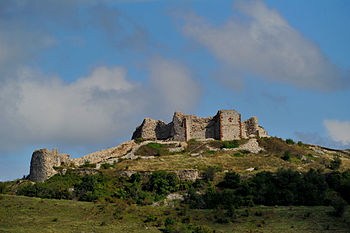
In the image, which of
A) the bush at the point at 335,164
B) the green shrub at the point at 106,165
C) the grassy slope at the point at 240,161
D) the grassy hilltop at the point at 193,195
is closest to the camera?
the grassy hilltop at the point at 193,195

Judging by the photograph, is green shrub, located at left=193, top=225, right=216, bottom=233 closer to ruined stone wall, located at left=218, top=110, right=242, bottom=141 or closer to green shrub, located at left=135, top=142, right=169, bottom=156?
green shrub, located at left=135, top=142, right=169, bottom=156

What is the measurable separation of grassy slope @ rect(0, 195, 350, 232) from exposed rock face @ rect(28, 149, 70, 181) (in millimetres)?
7450

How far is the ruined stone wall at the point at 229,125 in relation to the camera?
6525 cm

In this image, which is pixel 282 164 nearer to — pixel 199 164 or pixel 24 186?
pixel 199 164

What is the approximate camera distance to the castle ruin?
215 ft

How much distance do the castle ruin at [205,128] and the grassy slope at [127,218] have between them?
2265 cm

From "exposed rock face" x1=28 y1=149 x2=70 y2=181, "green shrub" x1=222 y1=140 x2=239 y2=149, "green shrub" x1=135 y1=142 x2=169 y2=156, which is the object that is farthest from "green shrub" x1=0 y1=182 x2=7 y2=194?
"green shrub" x1=222 y1=140 x2=239 y2=149

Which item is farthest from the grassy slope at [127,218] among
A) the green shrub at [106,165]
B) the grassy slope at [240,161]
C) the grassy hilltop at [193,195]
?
the grassy slope at [240,161]

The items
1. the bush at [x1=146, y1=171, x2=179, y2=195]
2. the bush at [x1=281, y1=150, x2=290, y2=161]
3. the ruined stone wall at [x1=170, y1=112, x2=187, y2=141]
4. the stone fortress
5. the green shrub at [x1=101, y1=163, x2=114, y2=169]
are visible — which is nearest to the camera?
the bush at [x1=146, y1=171, x2=179, y2=195]

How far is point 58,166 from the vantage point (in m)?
54.2

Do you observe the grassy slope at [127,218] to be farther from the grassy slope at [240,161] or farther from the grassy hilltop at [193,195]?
the grassy slope at [240,161]

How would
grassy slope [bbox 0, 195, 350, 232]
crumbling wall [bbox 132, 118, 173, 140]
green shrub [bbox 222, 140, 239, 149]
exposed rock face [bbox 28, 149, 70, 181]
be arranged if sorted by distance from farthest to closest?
crumbling wall [bbox 132, 118, 173, 140] → green shrub [bbox 222, 140, 239, 149] → exposed rock face [bbox 28, 149, 70, 181] → grassy slope [bbox 0, 195, 350, 232]

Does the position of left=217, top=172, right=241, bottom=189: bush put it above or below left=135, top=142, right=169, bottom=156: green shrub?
below

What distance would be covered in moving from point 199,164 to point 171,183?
7.47m
